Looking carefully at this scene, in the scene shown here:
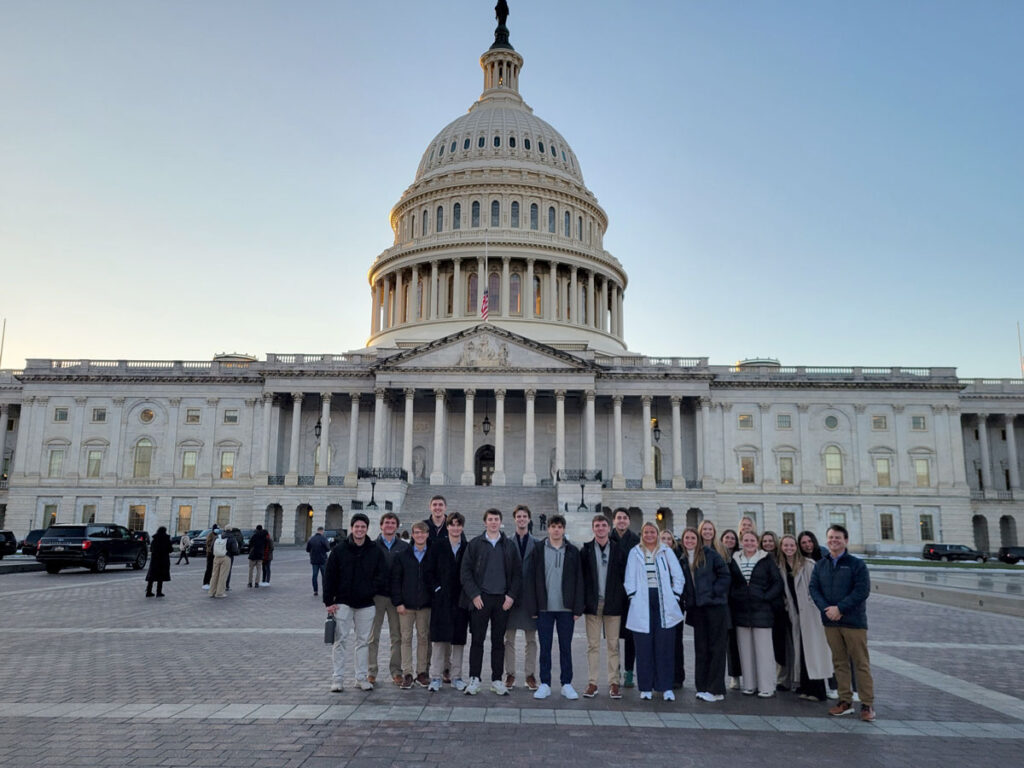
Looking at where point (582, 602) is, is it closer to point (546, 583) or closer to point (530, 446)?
point (546, 583)

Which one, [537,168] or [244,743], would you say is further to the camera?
[537,168]

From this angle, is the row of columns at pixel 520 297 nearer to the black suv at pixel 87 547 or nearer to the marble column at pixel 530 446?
the marble column at pixel 530 446

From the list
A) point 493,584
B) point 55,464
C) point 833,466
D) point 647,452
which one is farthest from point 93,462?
point 493,584

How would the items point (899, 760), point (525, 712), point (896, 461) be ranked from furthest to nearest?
point (896, 461)
point (525, 712)
point (899, 760)

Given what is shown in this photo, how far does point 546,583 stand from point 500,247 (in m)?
65.3

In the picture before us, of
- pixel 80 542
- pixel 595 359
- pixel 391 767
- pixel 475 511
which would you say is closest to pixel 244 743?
pixel 391 767

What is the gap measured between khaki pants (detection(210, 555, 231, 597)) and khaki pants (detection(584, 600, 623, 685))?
1461cm

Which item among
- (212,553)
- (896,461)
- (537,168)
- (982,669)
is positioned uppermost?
(537,168)

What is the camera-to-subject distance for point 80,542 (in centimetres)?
3062

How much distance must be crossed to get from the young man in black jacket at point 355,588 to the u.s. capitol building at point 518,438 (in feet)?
154

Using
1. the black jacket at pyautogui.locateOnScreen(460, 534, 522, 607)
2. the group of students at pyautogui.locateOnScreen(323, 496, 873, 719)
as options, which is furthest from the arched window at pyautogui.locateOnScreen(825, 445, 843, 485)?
the black jacket at pyautogui.locateOnScreen(460, 534, 522, 607)

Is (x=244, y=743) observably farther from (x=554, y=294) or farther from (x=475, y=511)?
(x=554, y=294)

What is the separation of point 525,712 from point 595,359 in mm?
56592

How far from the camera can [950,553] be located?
5322 centimetres
